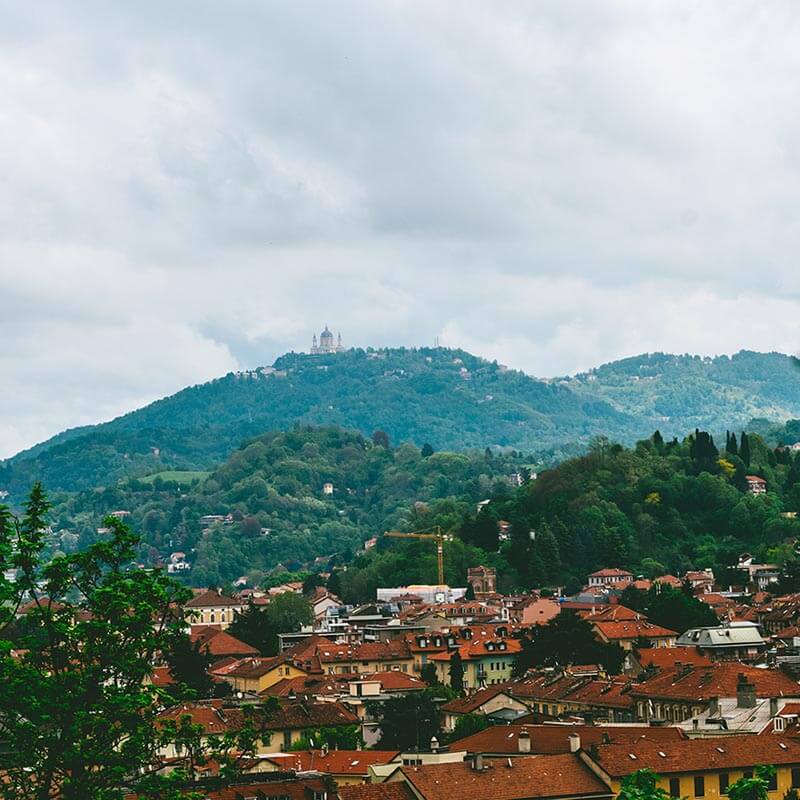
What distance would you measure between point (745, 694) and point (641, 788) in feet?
74.0

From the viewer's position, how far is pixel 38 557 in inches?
953

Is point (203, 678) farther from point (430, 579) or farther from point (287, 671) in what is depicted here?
point (430, 579)

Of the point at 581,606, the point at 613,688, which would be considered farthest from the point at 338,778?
the point at 581,606

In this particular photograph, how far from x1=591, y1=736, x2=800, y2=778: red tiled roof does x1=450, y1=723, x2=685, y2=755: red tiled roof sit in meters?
2.38

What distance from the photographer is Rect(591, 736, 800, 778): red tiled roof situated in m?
43.1

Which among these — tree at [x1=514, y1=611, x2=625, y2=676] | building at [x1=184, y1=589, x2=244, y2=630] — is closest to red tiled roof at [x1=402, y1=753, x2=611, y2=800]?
tree at [x1=514, y1=611, x2=625, y2=676]

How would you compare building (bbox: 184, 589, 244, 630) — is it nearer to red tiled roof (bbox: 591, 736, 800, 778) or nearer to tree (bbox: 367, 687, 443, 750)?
tree (bbox: 367, 687, 443, 750)

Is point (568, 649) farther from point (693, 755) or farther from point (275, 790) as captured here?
point (275, 790)

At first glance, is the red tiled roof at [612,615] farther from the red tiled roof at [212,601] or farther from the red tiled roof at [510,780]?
the red tiled roof at [510,780]

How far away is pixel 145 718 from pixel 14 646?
2.21 metres

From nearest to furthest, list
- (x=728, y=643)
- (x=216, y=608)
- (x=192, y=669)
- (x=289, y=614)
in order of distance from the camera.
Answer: (x=192, y=669) < (x=728, y=643) < (x=289, y=614) < (x=216, y=608)

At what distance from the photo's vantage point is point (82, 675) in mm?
23250

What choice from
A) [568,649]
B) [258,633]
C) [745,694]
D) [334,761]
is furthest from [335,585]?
[334,761]

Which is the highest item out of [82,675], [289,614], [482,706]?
[289,614]
